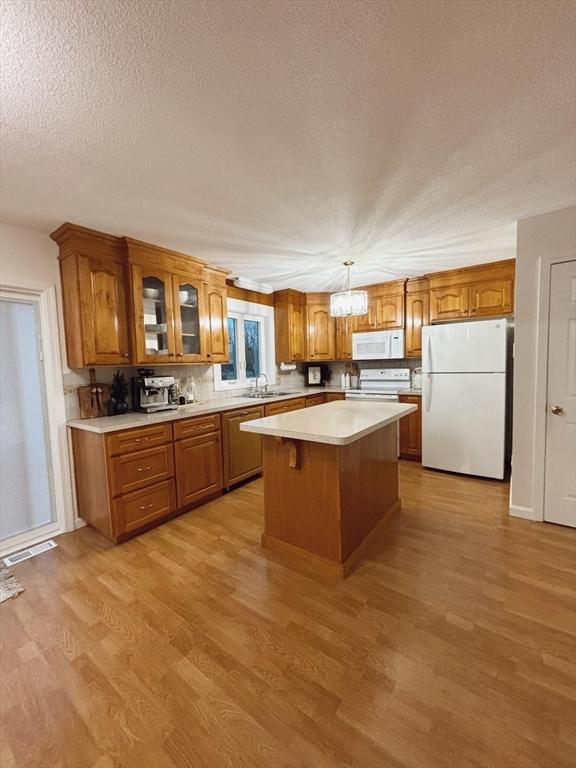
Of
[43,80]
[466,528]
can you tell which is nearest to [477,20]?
[43,80]

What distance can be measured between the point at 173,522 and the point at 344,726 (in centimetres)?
202

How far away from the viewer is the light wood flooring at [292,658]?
1.14 meters

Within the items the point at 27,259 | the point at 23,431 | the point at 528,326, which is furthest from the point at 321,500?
the point at 27,259

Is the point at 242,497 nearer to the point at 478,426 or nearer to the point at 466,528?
the point at 466,528

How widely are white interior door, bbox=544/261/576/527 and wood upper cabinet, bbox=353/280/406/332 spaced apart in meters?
2.00

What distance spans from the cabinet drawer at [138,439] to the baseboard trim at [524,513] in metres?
2.99

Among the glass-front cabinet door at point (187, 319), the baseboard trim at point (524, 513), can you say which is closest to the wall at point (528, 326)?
the baseboard trim at point (524, 513)

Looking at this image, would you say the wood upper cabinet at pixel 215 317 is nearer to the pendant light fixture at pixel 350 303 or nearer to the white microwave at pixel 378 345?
the pendant light fixture at pixel 350 303

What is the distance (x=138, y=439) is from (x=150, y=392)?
0.58 meters

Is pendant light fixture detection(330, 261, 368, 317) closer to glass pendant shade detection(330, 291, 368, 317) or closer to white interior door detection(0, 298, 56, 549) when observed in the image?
glass pendant shade detection(330, 291, 368, 317)

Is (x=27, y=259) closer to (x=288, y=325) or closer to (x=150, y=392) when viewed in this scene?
(x=150, y=392)

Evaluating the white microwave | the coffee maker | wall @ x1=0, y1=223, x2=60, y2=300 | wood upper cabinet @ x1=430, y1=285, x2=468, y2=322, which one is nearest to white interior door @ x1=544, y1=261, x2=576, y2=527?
wood upper cabinet @ x1=430, y1=285, x2=468, y2=322

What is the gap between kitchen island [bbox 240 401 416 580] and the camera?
1.98 meters

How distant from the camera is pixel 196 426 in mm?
3016
